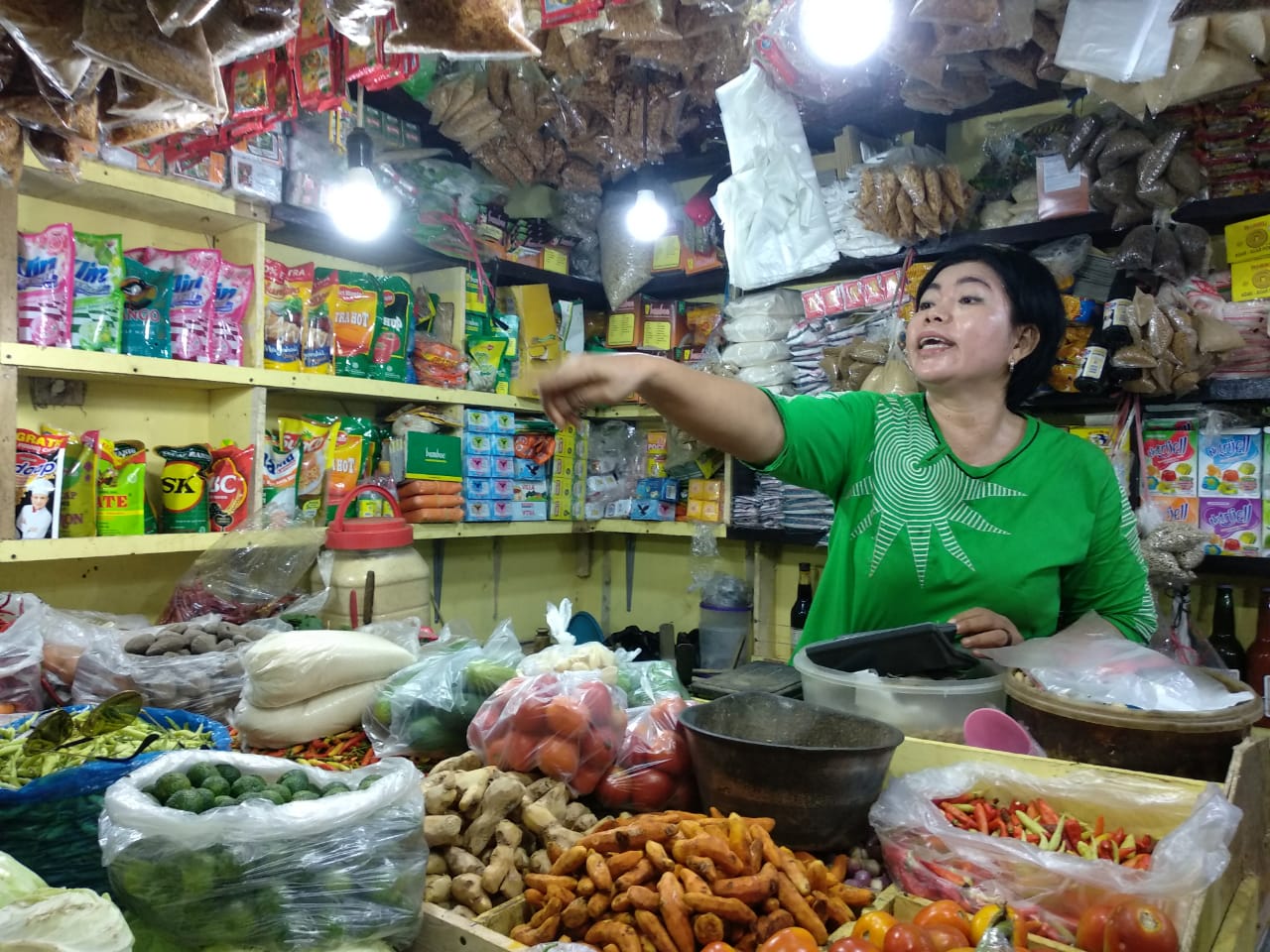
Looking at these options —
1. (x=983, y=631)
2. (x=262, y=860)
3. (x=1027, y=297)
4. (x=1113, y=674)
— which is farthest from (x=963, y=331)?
(x=262, y=860)

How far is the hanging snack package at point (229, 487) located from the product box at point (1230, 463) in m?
2.71

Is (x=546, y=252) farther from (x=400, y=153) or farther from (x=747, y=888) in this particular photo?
(x=747, y=888)

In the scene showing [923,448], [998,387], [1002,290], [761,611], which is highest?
[1002,290]

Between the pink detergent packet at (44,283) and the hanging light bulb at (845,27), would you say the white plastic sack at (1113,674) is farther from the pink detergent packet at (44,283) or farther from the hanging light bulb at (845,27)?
the pink detergent packet at (44,283)

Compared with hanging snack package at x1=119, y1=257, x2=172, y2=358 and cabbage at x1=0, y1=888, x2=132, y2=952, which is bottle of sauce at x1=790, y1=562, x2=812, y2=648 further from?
cabbage at x1=0, y1=888, x2=132, y2=952

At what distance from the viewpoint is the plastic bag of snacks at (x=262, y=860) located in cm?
87

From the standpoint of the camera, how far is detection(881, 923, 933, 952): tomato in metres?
0.80

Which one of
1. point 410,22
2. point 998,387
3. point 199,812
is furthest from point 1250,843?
point 410,22

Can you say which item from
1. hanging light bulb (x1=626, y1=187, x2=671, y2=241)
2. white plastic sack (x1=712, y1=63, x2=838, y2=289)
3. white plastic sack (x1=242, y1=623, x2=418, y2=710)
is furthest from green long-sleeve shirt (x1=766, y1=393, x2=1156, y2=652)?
hanging light bulb (x1=626, y1=187, x2=671, y2=241)

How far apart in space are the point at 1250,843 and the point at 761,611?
2389 millimetres

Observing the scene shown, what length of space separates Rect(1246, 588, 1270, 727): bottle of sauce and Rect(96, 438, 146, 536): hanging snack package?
3085 millimetres

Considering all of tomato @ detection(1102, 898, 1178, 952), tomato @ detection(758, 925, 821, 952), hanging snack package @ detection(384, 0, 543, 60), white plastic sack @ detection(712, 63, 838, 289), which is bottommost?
tomato @ detection(758, 925, 821, 952)

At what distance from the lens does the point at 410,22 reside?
116 cm

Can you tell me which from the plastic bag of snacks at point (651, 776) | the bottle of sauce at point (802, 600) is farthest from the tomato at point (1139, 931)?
the bottle of sauce at point (802, 600)
